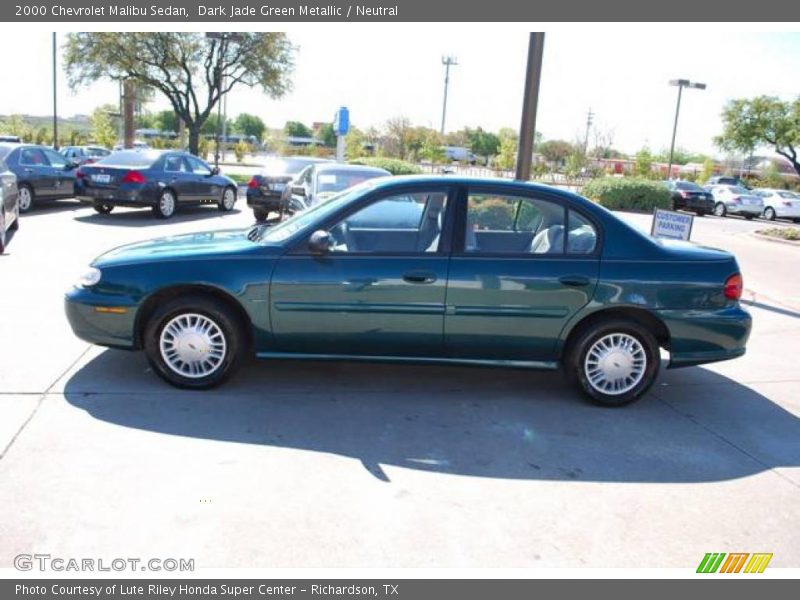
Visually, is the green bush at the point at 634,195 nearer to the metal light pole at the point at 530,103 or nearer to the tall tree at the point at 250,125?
the metal light pole at the point at 530,103

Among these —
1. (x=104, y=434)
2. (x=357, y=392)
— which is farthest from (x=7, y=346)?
(x=357, y=392)

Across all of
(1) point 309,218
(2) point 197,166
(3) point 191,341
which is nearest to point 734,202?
(2) point 197,166

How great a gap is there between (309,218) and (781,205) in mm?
31423

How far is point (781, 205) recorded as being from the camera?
31219 mm

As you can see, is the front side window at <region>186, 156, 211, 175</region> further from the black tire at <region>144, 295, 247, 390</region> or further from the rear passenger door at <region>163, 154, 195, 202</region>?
the black tire at <region>144, 295, 247, 390</region>

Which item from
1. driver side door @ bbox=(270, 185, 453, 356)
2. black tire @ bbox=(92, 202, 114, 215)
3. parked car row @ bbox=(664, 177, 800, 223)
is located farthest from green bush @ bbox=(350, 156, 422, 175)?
driver side door @ bbox=(270, 185, 453, 356)

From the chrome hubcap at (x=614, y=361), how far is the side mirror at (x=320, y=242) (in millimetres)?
2049

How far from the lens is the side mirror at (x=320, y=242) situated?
490 centimetres

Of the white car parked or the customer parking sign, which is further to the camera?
the white car parked

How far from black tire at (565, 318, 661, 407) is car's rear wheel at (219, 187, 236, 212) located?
46.7 ft

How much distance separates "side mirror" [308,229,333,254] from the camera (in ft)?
16.1

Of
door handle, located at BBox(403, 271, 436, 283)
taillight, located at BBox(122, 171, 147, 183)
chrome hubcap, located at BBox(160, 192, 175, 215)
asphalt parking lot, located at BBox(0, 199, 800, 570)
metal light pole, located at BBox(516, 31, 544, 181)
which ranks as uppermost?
metal light pole, located at BBox(516, 31, 544, 181)

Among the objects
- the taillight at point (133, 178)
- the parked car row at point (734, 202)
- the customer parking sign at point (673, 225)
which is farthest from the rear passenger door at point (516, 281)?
the parked car row at point (734, 202)

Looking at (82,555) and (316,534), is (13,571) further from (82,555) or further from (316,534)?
(316,534)
